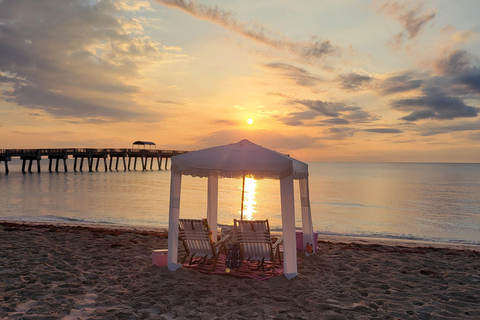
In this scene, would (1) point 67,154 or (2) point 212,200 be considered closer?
(2) point 212,200

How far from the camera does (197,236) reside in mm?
6637

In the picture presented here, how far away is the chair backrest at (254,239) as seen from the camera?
6395 mm

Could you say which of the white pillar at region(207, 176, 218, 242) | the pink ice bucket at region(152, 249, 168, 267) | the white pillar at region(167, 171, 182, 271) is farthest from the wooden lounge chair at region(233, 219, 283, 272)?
the white pillar at region(207, 176, 218, 242)

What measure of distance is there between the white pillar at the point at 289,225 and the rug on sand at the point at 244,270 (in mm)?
365

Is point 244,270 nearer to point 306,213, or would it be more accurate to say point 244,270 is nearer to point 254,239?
point 254,239

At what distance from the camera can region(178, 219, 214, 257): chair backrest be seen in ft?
21.4

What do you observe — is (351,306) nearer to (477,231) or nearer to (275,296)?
(275,296)

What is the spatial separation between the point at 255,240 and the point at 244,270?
75cm

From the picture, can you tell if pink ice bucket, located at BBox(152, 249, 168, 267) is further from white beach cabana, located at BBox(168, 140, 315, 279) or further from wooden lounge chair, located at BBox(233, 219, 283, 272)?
wooden lounge chair, located at BBox(233, 219, 283, 272)

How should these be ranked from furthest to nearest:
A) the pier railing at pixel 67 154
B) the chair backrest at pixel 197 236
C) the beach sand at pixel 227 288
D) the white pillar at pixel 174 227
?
the pier railing at pixel 67 154 → the white pillar at pixel 174 227 → the chair backrest at pixel 197 236 → the beach sand at pixel 227 288

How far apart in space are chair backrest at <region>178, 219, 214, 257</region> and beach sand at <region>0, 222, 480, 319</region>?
1.43 ft

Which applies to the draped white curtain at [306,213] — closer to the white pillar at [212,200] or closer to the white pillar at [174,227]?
the white pillar at [212,200]

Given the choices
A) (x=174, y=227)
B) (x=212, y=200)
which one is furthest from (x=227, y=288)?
(x=212, y=200)

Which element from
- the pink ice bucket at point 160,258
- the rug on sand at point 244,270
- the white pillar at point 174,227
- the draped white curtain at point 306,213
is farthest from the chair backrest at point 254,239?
the draped white curtain at point 306,213
